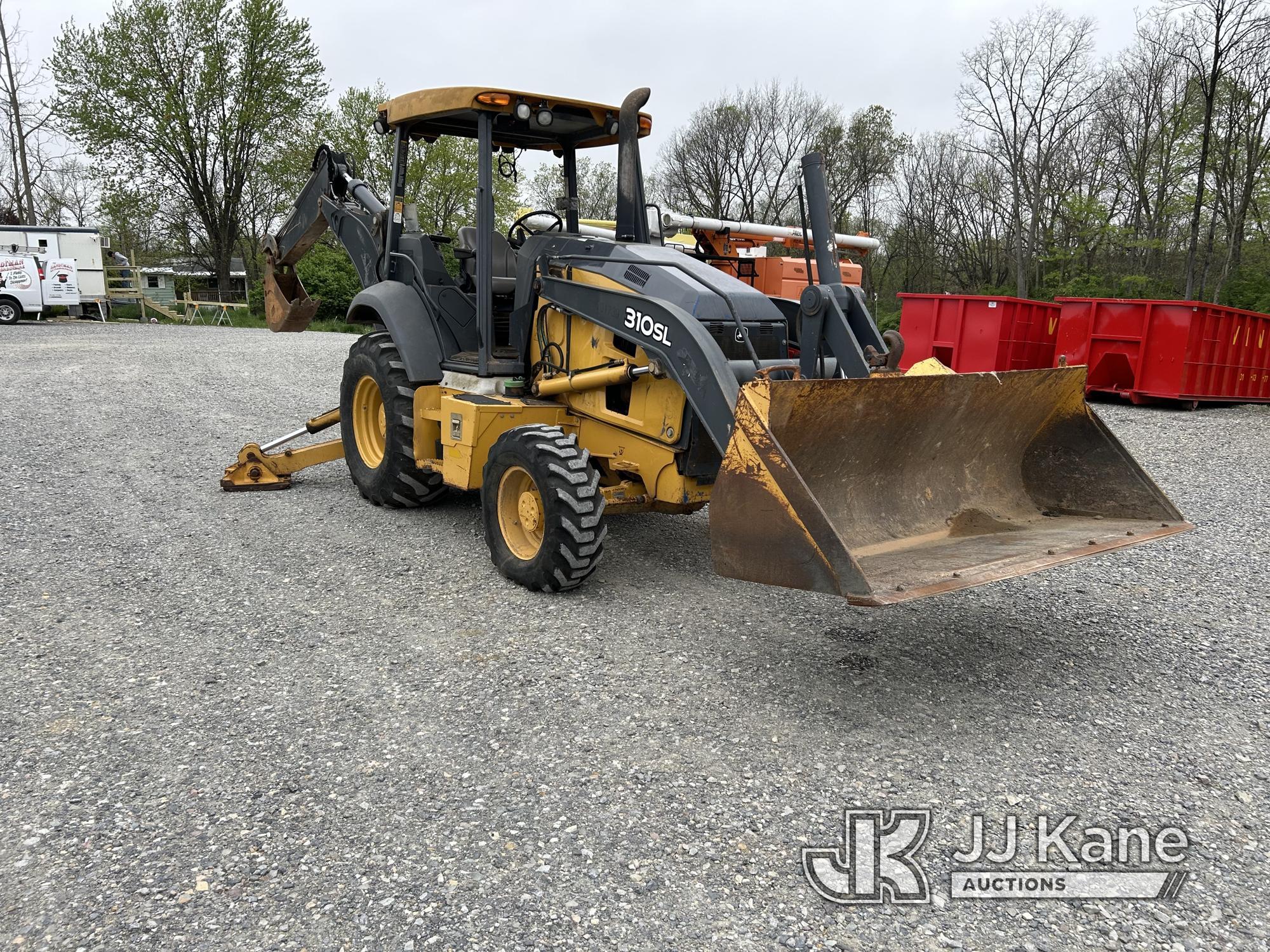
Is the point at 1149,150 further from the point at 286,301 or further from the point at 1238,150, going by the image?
the point at 286,301

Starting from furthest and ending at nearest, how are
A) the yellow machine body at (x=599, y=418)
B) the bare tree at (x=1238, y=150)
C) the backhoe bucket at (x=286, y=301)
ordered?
the bare tree at (x=1238, y=150) < the backhoe bucket at (x=286, y=301) < the yellow machine body at (x=599, y=418)

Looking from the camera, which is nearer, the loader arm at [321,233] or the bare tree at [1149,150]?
the loader arm at [321,233]

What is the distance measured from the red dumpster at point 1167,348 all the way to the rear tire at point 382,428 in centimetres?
1074

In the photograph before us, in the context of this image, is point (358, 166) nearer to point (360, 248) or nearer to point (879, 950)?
point (360, 248)

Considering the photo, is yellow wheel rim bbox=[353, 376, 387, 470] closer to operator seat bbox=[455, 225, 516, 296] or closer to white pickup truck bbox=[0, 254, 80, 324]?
operator seat bbox=[455, 225, 516, 296]

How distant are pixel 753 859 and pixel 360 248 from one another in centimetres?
579

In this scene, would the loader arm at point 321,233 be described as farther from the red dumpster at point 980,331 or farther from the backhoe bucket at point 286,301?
the red dumpster at point 980,331

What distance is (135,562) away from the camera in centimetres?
549

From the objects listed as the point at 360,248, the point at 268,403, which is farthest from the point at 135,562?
the point at 268,403

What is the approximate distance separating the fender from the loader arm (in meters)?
0.52

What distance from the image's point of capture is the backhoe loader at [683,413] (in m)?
3.80

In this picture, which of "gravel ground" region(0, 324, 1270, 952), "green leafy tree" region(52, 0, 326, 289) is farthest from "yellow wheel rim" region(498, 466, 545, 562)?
"green leafy tree" region(52, 0, 326, 289)

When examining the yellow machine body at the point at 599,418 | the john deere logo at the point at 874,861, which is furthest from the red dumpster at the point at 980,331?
the john deere logo at the point at 874,861

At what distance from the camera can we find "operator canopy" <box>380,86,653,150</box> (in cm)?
557
